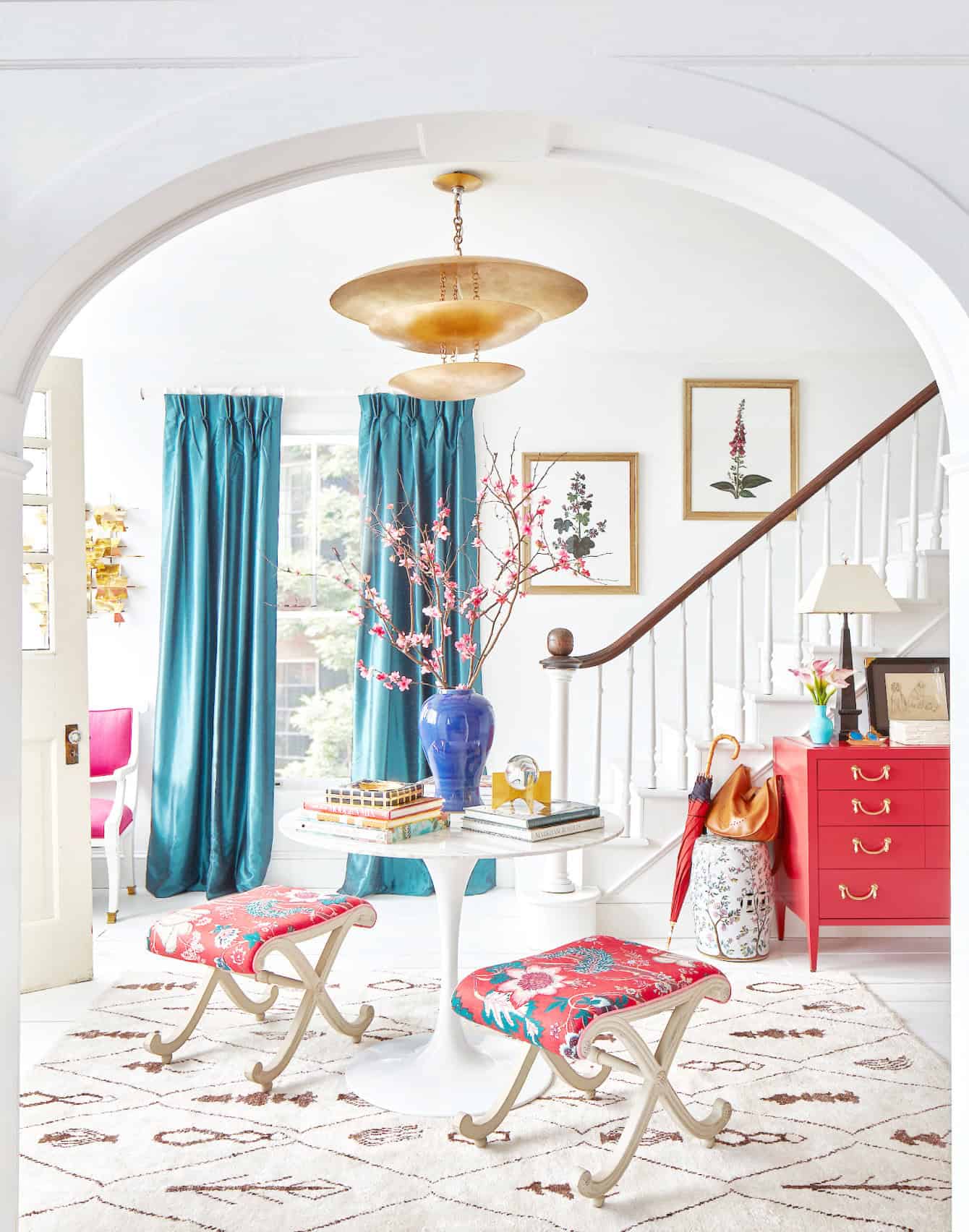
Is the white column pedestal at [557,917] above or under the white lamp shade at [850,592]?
under

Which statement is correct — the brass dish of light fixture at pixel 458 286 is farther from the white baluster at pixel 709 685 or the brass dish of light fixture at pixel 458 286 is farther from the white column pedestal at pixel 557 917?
the white column pedestal at pixel 557 917

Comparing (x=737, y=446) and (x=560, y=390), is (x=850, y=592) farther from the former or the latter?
(x=560, y=390)

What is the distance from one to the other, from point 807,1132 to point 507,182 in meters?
3.29

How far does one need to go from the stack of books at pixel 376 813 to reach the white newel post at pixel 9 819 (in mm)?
946

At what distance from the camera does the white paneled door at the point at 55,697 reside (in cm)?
364

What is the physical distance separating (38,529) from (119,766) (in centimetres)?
143

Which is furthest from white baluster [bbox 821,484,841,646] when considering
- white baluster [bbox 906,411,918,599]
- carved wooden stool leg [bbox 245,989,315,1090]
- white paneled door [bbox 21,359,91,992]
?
white paneled door [bbox 21,359,91,992]

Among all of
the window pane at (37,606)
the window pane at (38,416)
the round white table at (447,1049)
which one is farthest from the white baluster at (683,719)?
the window pane at (38,416)

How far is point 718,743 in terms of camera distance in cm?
403

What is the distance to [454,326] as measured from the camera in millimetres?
2723

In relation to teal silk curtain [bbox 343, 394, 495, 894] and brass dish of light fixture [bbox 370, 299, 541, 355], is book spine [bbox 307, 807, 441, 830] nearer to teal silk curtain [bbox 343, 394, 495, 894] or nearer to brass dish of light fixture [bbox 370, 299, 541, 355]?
brass dish of light fixture [bbox 370, 299, 541, 355]

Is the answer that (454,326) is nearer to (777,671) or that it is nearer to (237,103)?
(237,103)

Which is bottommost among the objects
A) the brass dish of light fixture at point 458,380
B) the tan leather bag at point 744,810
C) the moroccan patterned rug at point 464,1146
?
the moroccan patterned rug at point 464,1146

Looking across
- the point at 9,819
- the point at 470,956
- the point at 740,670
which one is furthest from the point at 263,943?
the point at 740,670
